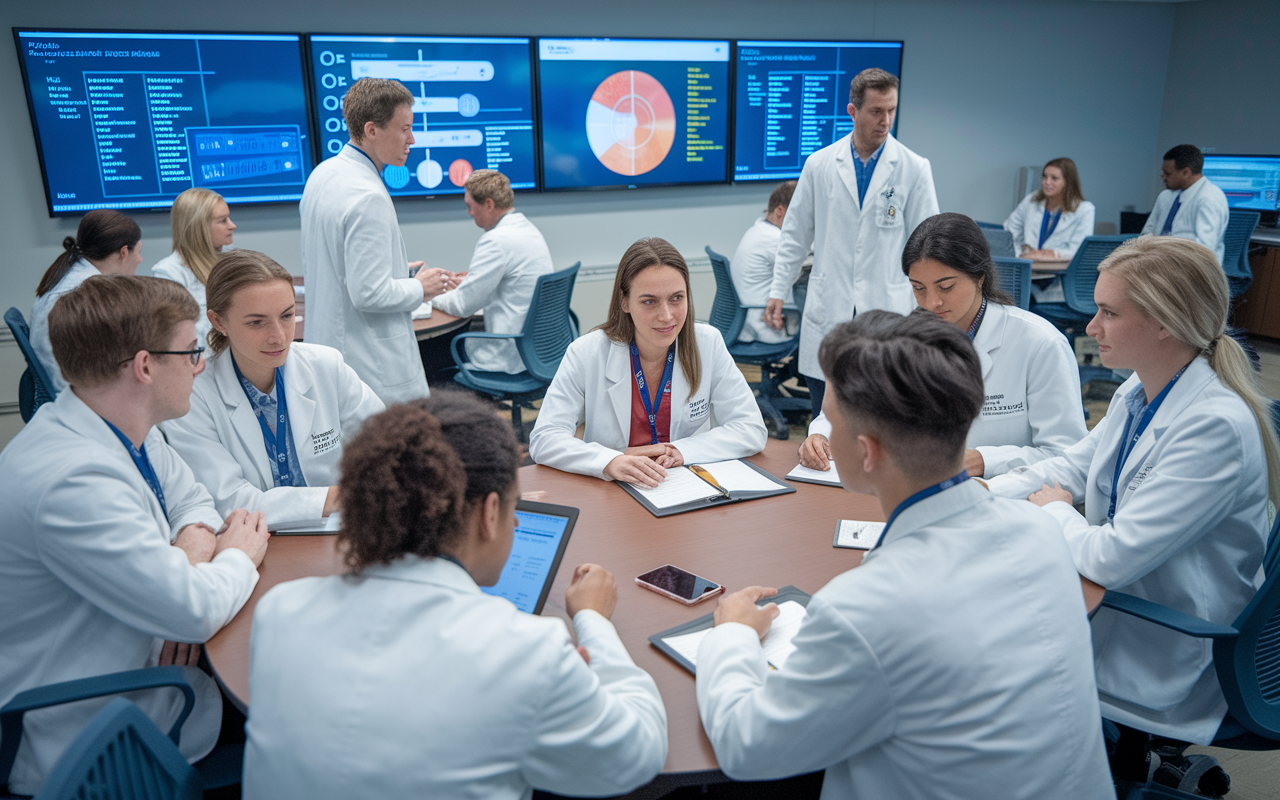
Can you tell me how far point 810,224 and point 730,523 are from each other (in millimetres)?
2399

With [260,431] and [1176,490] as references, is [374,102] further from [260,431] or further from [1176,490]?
[1176,490]

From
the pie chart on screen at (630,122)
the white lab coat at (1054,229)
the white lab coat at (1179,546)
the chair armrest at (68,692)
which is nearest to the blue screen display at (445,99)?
the pie chart on screen at (630,122)

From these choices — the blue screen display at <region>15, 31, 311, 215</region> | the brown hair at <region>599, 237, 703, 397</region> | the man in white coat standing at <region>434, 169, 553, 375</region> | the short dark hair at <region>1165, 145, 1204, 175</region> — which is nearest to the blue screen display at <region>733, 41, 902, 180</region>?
the short dark hair at <region>1165, 145, 1204, 175</region>

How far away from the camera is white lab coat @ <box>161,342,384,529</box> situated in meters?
1.81

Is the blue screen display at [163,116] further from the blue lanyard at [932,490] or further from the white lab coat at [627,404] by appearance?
the blue lanyard at [932,490]

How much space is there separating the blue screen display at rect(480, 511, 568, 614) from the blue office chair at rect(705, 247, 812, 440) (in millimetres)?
2657

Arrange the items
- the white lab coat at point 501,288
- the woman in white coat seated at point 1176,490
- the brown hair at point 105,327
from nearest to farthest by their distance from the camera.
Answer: the brown hair at point 105,327, the woman in white coat seated at point 1176,490, the white lab coat at point 501,288

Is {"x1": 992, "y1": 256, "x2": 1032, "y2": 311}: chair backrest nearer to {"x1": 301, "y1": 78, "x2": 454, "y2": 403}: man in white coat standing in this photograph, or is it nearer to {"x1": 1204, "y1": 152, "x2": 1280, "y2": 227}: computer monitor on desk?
{"x1": 301, "y1": 78, "x2": 454, "y2": 403}: man in white coat standing

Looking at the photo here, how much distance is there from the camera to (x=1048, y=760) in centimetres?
104

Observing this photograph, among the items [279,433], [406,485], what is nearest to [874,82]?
[279,433]

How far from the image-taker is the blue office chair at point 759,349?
4.26 metres

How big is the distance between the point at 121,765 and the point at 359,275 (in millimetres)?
2144

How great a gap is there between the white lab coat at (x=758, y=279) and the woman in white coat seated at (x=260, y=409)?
270 centimetres

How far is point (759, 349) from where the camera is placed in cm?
437
